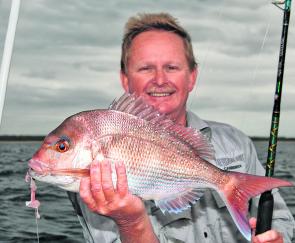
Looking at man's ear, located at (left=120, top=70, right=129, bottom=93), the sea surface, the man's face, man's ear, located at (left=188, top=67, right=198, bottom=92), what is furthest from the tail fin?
the sea surface

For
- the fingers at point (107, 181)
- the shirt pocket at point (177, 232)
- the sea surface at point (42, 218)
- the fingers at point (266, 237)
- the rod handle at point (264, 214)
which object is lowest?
the sea surface at point (42, 218)

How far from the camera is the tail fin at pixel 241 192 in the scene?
364 centimetres

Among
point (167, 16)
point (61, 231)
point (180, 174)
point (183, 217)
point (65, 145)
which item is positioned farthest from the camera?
point (61, 231)

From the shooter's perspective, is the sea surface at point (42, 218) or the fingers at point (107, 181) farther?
the sea surface at point (42, 218)

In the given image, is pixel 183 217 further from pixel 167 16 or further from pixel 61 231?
pixel 61 231

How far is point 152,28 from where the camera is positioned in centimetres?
492

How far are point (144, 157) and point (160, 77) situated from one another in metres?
1.30

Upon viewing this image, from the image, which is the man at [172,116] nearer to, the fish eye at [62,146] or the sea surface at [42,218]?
the fish eye at [62,146]

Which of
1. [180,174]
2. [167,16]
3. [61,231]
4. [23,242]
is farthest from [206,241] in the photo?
[61,231]

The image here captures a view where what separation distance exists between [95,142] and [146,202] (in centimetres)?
137

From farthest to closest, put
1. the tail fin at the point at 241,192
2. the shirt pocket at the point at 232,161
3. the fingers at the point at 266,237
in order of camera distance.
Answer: the shirt pocket at the point at 232,161 → the fingers at the point at 266,237 → the tail fin at the point at 241,192

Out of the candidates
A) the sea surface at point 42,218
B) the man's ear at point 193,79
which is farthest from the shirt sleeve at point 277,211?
the sea surface at point 42,218

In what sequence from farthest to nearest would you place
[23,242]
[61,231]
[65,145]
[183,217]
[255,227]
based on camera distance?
[61,231]
[23,242]
[183,217]
[255,227]
[65,145]

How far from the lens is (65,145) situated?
346cm
